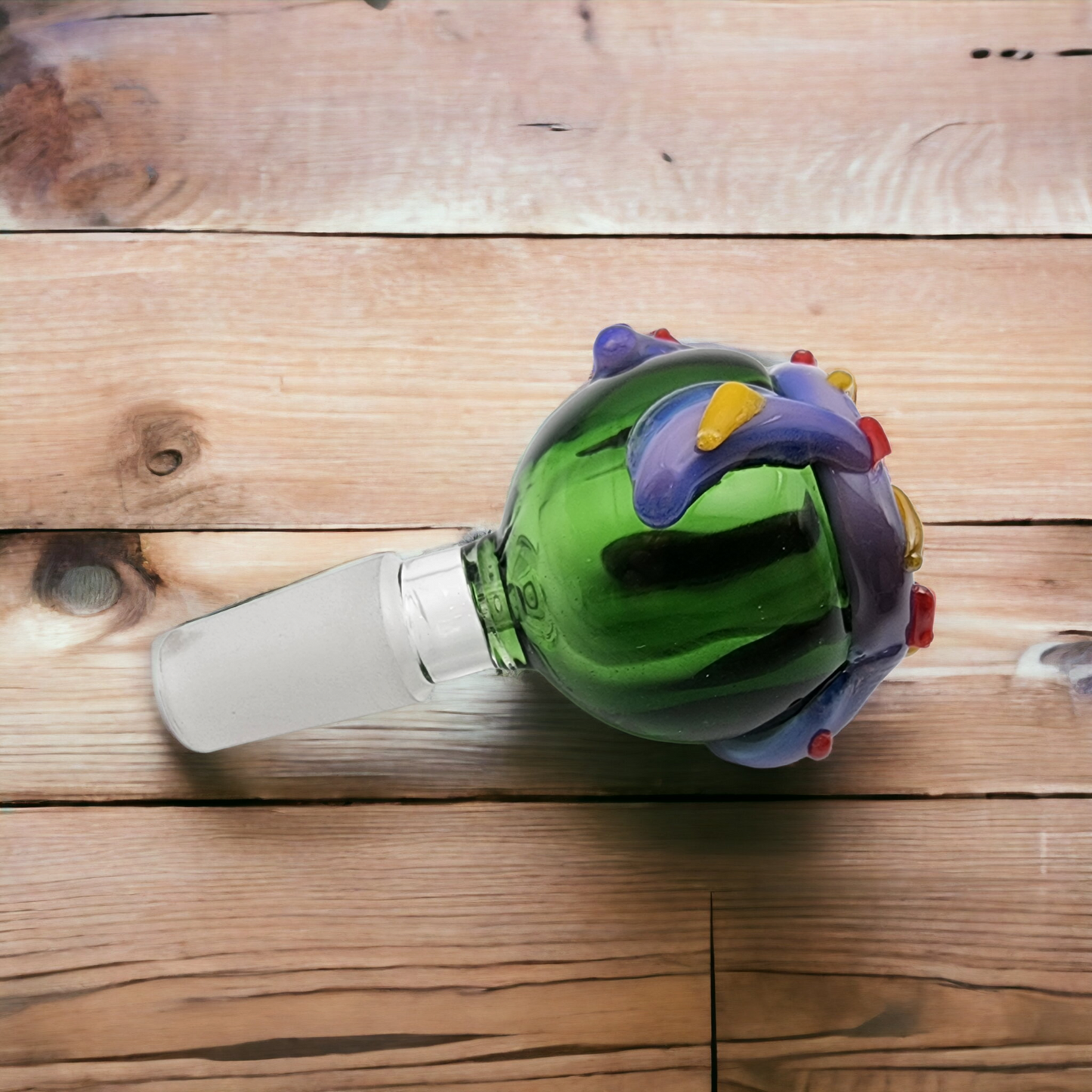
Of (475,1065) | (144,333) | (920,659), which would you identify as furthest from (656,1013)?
(144,333)

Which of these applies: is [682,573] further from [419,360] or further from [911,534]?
[419,360]

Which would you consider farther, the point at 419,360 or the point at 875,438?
the point at 419,360

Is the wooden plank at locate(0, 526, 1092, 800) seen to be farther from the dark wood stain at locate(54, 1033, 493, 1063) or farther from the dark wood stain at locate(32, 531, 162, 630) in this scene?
the dark wood stain at locate(54, 1033, 493, 1063)

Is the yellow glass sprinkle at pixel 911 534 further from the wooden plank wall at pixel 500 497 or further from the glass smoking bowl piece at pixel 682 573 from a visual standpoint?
the wooden plank wall at pixel 500 497

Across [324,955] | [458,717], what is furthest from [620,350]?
[324,955]

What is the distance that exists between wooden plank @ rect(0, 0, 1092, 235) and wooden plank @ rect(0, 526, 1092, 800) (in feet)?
0.63

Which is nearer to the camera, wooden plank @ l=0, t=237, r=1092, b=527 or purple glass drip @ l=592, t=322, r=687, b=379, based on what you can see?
purple glass drip @ l=592, t=322, r=687, b=379

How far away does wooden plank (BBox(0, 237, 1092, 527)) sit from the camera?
1.98 feet

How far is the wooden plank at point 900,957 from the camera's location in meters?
0.59

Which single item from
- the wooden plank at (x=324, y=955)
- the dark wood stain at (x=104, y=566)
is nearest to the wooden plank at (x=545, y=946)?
the wooden plank at (x=324, y=955)

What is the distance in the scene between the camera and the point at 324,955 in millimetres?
584

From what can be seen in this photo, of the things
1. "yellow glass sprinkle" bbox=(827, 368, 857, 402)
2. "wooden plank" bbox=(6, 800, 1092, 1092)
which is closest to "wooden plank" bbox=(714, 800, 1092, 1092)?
"wooden plank" bbox=(6, 800, 1092, 1092)

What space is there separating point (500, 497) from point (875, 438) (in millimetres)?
239

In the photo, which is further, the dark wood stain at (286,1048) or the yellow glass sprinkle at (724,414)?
the dark wood stain at (286,1048)
